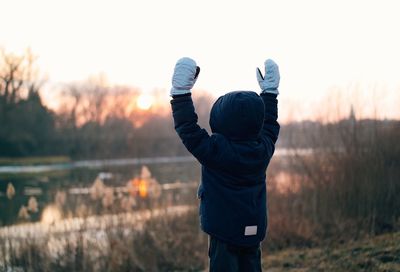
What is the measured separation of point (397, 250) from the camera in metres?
5.17

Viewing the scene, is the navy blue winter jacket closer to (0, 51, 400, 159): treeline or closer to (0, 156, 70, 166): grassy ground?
(0, 51, 400, 159): treeline

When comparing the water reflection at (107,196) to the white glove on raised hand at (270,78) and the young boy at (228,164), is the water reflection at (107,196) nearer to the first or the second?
the white glove on raised hand at (270,78)

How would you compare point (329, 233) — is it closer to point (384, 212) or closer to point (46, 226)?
point (384, 212)

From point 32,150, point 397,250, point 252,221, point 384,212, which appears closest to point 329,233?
point 384,212

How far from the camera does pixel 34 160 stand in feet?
109

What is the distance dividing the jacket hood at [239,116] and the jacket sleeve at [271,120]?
0.21 meters

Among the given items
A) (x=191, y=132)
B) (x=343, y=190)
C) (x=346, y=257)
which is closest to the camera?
(x=191, y=132)

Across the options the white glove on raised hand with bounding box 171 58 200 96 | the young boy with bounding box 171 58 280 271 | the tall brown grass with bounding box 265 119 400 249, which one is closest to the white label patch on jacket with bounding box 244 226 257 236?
the young boy with bounding box 171 58 280 271

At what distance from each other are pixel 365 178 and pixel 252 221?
15.2 feet

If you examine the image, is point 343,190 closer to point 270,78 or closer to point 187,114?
point 270,78

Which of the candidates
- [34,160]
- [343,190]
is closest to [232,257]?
[343,190]

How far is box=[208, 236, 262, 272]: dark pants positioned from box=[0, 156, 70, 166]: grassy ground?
30757 mm

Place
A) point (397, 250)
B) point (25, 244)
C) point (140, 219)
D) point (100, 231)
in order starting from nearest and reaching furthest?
1. point (397, 250)
2. point (25, 244)
3. point (100, 231)
4. point (140, 219)

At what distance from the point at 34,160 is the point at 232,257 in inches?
1273
